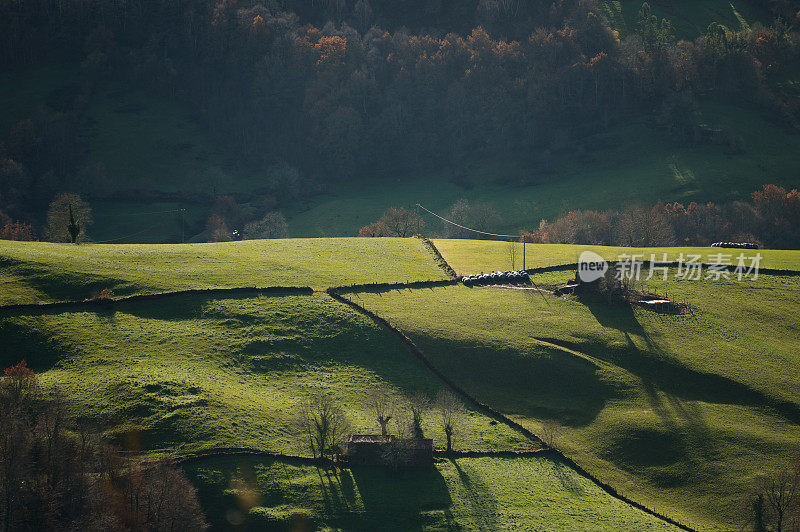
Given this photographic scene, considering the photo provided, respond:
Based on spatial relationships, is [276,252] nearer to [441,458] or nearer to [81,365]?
[81,365]

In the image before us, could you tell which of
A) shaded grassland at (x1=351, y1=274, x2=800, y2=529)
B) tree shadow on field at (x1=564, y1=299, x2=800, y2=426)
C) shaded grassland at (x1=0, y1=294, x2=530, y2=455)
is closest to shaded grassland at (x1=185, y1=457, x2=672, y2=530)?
shaded grassland at (x1=0, y1=294, x2=530, y2=455)

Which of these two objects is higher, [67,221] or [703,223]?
[703,223]

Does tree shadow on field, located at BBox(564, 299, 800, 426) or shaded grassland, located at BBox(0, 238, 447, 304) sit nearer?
tree shadow on field, located at BBox(564, 299, 800, 426)

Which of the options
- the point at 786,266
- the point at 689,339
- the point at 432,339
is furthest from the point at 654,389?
the point at 786,266

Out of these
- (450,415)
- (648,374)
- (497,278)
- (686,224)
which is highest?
(686,224)

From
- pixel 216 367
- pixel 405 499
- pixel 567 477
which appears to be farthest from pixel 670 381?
pixel 216 367

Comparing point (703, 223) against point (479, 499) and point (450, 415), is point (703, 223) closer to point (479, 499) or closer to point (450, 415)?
point (450, 415)

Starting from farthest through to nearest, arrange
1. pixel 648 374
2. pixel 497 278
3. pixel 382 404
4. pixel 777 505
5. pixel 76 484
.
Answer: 1. pixel 497 278
2. pixel 648 374
3. pixel 382 404
4. pixel 777 505
5. pixel 76 484

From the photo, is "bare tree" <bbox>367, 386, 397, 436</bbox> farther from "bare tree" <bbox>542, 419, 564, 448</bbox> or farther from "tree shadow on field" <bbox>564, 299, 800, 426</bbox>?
"tree shadow on field" <bbox>564, 299, 800, 426</bbox>
